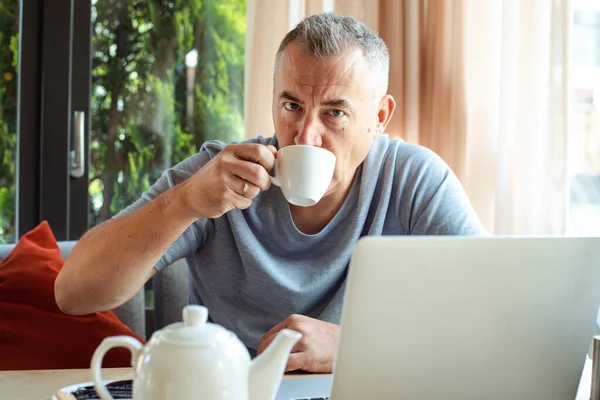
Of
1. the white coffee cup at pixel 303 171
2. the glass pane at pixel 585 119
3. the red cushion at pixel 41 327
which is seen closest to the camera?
the white coffee cup at pixel 303 171

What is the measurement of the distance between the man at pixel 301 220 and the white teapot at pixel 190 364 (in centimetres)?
69

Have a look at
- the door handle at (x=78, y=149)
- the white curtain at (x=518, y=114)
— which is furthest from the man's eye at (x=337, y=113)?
the door handle at (x=78, y=149)

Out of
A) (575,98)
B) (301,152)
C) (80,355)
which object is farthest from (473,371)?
(575,98)

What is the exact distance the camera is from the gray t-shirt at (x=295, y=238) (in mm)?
1650

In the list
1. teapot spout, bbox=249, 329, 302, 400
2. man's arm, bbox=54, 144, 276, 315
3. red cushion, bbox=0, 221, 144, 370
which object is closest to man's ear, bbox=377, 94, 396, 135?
man's arm, bbox=54, 144, 276, 315

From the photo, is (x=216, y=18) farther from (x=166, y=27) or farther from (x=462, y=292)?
(x=462, y=292)

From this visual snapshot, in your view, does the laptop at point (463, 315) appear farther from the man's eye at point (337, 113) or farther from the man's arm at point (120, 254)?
the man's eye at point (337, 113)

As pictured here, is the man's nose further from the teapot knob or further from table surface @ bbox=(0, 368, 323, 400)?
the teapot knob

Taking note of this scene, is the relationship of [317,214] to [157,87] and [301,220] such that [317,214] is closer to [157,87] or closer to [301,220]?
[301,220]

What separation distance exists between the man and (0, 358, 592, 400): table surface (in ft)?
1.02

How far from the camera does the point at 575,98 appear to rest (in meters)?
2.12

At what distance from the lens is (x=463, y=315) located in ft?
2.71

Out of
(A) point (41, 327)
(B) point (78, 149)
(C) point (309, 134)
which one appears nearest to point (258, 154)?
(C) point (309, 134)

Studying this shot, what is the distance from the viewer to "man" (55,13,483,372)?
1.53 metres
